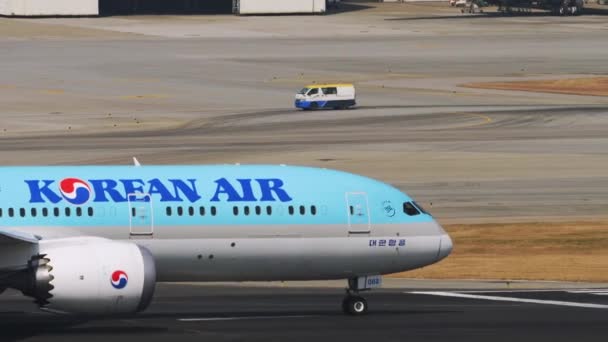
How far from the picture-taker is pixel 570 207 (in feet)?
228

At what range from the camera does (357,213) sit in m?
39.3

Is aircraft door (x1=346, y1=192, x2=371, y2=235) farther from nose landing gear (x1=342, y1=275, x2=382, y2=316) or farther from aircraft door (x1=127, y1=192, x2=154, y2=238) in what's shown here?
aircraft door (x1=127, y1=192, x2=154, y2=238)

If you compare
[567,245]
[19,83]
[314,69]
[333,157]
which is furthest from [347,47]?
[567,245]

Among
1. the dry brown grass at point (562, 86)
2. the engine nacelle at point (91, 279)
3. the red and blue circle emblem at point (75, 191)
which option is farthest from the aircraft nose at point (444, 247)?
the dry brown grass at point (562, 86)

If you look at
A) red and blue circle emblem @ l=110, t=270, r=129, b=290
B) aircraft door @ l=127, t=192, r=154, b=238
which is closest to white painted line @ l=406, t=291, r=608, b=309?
aircraft door @ l=127, t=192, r=154, b=238

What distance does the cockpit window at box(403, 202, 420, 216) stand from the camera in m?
40.1

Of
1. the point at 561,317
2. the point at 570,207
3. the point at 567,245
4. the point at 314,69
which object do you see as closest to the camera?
the point at 561,317

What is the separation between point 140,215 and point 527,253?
22.8 m

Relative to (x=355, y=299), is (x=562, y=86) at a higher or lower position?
lower

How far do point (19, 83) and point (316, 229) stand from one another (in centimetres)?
10570

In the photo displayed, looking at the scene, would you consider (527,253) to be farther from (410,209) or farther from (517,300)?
(410,209)

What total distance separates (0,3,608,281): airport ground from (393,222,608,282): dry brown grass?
0.28ft

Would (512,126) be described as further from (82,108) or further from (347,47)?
(347,47)

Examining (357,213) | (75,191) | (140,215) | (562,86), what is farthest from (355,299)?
(562,86)
